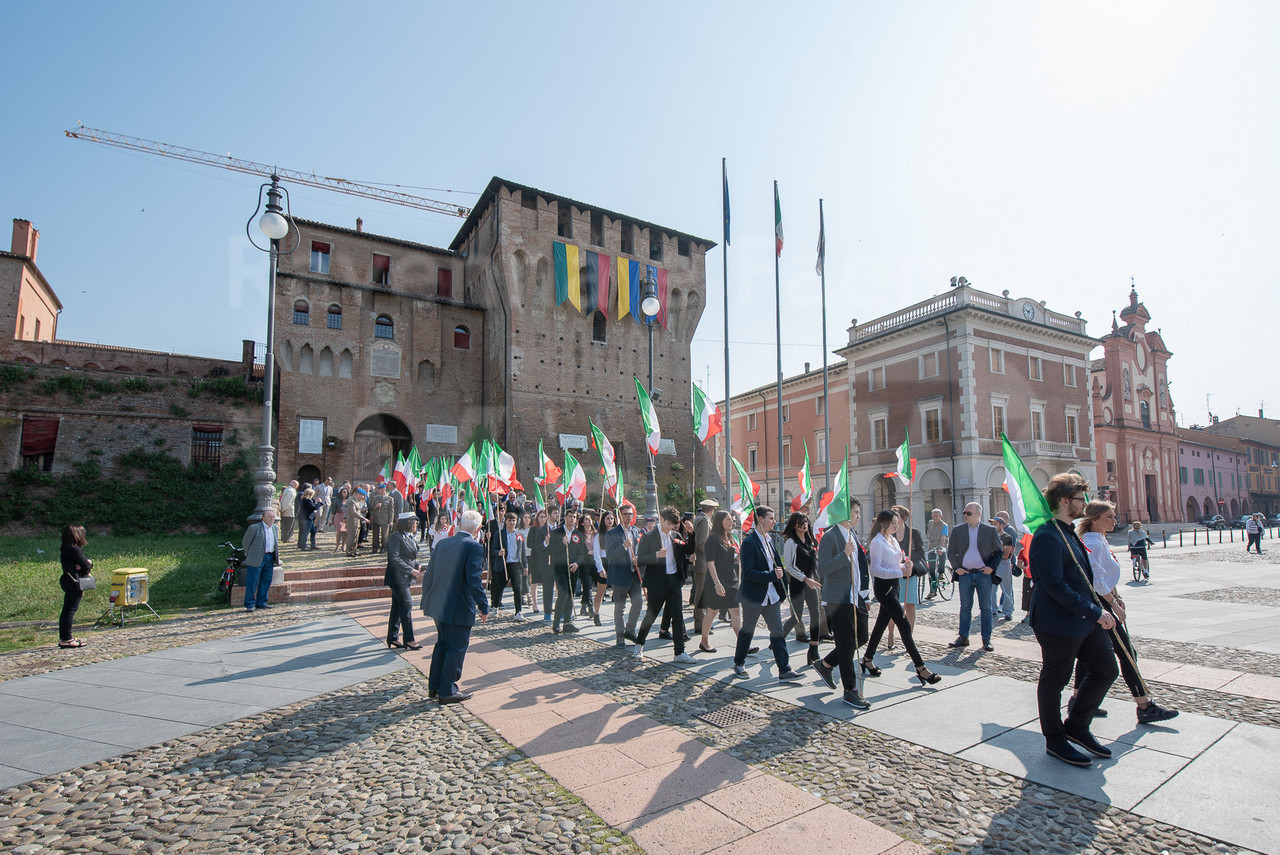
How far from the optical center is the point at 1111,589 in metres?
4.82

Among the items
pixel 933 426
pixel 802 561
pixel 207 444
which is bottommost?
pixel 802 561

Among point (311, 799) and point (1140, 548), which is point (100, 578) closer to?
point (311, 799)

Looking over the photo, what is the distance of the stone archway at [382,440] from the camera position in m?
32.3

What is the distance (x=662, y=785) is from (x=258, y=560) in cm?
987

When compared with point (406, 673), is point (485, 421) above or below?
above

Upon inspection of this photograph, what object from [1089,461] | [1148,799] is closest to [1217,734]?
[1148,799]

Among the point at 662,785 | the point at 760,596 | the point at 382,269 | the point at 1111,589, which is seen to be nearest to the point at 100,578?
the point at 760,596

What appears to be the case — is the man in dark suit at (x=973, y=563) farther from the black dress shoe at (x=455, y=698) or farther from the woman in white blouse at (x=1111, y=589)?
the black dress shoe at (x=455, y=698)

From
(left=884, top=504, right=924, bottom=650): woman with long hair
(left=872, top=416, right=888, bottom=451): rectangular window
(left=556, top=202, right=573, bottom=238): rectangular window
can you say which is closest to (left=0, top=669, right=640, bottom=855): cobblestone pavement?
(left=884, top=504, right=924, bottom=650): woman with long hair

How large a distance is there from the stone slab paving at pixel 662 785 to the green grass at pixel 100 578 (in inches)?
315

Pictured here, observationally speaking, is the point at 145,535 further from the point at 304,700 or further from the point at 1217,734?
the point at 1217,734

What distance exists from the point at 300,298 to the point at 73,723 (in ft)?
94.3

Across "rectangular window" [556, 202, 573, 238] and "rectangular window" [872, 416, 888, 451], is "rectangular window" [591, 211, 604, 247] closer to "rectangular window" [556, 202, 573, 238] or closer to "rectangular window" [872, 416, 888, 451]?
"rectangular window" [556, 202, 573, 238]

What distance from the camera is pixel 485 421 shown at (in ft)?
108
